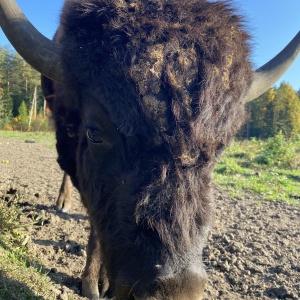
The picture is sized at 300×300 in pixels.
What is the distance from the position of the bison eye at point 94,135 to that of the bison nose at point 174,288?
1.14 metres

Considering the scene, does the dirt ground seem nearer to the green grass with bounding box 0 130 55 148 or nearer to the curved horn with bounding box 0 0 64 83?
the curved horn with bounding box 0 0 64 83

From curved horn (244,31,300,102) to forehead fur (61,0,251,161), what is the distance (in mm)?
441

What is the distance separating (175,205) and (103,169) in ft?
2.40

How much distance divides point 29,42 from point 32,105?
4159 centimetres

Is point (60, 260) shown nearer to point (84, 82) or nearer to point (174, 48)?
point (84, 82)

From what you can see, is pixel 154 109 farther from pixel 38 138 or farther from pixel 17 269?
pixel 38 138

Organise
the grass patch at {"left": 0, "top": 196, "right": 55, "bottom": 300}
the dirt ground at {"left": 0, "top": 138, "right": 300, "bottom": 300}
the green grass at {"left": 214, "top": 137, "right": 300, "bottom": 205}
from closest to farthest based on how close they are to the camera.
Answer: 1. the grass patch at {"left": 0, "top": 196, "right": 55, "bottom": 300}
2. the dirt ground at {"left": 0, "top": 138, "right": 300, "bottom": 300}
3. the green grass at {"left": 214, "top": 137, "right": 300, "bottom": 205}

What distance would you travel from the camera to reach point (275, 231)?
18.6 ft

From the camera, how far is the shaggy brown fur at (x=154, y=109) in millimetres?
2078

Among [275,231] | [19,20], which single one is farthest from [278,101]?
[19,20]

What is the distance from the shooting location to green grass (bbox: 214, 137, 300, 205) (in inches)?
351

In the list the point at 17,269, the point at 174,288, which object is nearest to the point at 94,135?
the point at 174,288

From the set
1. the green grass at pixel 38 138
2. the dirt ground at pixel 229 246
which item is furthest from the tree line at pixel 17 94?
the dirt ground at pixel 229 246

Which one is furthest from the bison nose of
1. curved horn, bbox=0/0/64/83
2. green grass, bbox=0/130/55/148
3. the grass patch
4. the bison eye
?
green grass, bbox=0/130/55/148
